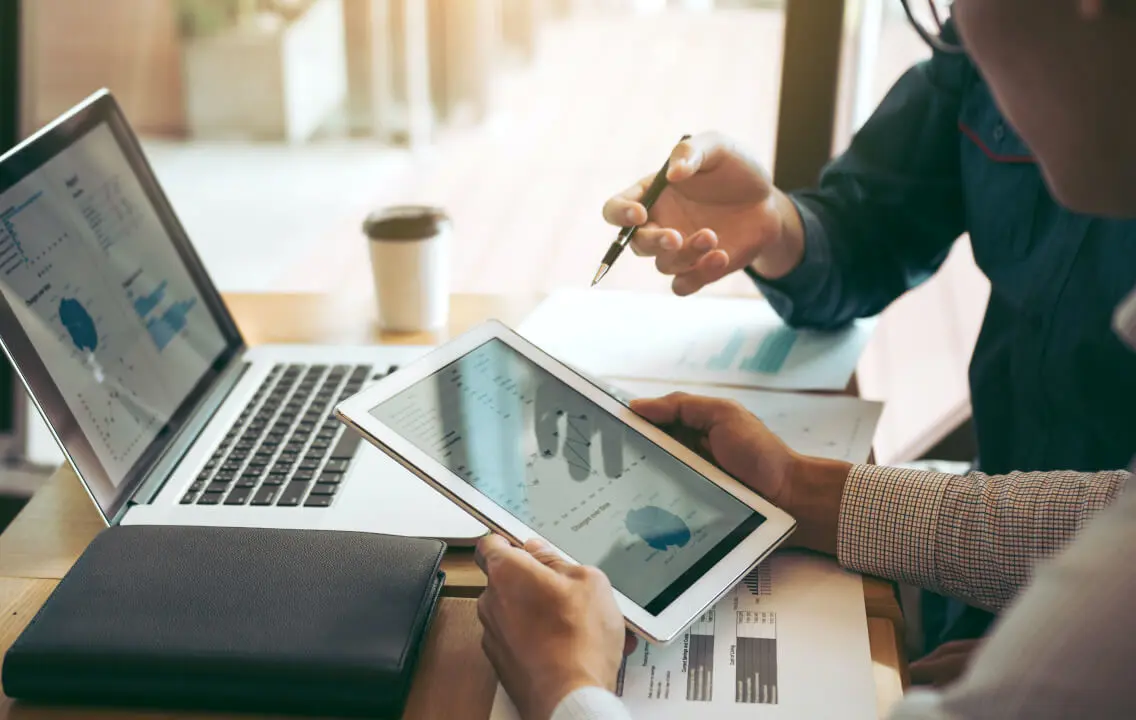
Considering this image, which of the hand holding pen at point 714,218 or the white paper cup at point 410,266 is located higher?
the hand holding pen at point 714,218

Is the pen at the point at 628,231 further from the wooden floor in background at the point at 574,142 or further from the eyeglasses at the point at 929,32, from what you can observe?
the wooden floor in background at the point at 574,142

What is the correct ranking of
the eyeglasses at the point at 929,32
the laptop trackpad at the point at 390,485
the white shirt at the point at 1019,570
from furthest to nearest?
1. the eyeglasses at the point at 929,32
2. the laptop trackpad at the point at 390,485
3. the white shirt at the point at 1019,570

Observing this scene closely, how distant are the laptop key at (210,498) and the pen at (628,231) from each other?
1.18 feet

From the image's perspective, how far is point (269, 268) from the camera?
281 centimetres

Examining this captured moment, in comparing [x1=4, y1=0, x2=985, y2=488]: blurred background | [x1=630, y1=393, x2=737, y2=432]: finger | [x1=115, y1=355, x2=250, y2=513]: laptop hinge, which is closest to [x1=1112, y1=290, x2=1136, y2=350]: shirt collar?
[x1=630, y1=393, x2=737, y2=432]: finger

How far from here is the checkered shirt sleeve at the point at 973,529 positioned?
0.77 metres

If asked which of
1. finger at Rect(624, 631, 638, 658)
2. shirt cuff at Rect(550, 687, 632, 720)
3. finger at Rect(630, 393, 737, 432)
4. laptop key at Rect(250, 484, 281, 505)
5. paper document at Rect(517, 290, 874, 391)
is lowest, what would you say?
paper document at Rect(517, 290, 874, 391)

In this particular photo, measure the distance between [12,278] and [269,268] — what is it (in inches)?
80.8

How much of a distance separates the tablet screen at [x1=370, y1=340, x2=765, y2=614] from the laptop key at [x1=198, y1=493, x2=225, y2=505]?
172 millimetres

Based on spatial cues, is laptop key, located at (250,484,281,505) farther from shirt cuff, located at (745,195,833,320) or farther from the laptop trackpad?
shirt cuff, located at (745,195,833,320)

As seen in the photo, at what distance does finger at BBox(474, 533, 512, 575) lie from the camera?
2.28ft

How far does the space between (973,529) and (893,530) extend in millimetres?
55

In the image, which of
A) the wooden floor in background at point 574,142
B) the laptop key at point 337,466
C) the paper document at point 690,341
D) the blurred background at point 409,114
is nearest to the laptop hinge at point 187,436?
the laptop key at point 337,466

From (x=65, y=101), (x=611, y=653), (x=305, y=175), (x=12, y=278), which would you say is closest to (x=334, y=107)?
(x=305, y=175)
